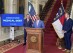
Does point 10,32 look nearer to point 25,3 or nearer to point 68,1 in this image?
point 25,3

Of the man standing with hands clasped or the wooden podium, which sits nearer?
the wooden podium

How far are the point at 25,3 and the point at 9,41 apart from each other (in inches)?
177

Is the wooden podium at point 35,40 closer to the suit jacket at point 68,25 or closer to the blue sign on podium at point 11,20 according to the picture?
the suit jacket at point 68,25

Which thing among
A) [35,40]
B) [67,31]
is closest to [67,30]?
[67,31]

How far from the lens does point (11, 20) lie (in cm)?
1250

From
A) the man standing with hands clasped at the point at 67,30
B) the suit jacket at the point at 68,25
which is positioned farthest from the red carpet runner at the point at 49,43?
the suit jacket at the point at 68,25

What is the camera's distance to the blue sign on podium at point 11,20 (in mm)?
12359

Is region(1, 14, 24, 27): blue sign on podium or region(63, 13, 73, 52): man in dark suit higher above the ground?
region(1, 14, 24, 27): blue sign on podium

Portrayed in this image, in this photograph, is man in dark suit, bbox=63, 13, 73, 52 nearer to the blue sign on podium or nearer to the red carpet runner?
the red carpet runner

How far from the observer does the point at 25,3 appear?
54.9ft

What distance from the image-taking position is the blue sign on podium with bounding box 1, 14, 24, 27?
40.5 feet

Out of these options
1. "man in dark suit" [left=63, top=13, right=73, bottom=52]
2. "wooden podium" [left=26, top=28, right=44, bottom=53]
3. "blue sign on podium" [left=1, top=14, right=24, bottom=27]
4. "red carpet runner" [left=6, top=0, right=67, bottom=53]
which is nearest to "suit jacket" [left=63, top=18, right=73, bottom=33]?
"man in dark suit" [left=63, top=13, right=73, bottom=52]

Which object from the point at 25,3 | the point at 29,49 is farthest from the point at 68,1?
the point at 29,49

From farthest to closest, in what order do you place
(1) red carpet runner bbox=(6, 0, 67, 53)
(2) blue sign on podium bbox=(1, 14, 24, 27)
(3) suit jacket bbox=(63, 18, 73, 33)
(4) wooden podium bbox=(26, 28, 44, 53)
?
1. (2) blue sign on podium bbox=(1, 14, 24, 27)
2. (1) red carpet runner bbox=(6, 0, 67, 53)
3. (3) suit jacket bbox=(63, 18, 73, 33)
4. (4) wooden podium bbox=(26, 28, 44, 53)
